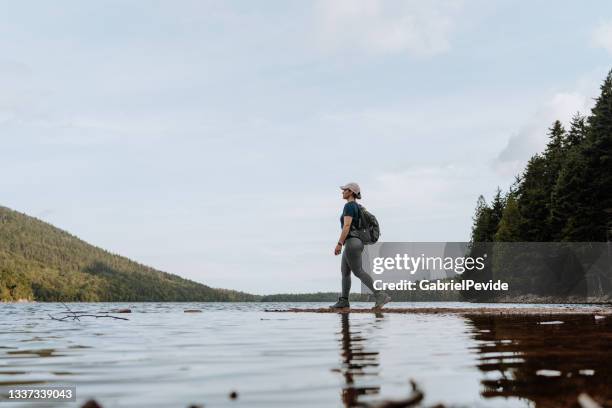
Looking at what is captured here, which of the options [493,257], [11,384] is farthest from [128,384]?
[493,257]

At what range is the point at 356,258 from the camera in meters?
17.1

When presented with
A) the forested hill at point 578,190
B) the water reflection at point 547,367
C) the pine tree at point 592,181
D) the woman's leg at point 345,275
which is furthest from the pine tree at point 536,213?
the water reflection at point 547,367

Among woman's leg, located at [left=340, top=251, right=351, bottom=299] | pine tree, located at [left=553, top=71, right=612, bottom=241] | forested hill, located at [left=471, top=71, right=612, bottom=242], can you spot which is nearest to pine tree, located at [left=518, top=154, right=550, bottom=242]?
forested hill, located at [left=471, top=71, right=612, bottom=242]

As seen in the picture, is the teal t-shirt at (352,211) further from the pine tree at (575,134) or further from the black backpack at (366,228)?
the pine tree at (575,134)

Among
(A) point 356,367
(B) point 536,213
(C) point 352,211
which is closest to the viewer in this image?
(A) point 356,367

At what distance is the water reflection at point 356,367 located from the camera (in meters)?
4.06

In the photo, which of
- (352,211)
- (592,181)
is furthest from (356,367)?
(592,181)

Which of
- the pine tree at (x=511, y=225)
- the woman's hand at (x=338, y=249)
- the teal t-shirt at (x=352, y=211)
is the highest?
the pine tree at (x=511, y=225)

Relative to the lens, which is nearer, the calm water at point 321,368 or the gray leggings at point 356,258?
the calm water at point 321,368

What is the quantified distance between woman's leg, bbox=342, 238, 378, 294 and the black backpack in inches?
6.6

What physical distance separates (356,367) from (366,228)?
12.0m

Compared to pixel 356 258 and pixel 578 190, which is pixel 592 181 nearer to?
pixel 578 190

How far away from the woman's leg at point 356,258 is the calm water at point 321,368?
310 inches

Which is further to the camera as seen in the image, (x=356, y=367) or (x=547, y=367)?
(x=356, y=367)
